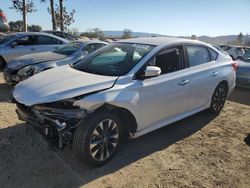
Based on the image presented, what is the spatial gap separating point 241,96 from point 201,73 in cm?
364

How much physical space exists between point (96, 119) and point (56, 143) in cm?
59

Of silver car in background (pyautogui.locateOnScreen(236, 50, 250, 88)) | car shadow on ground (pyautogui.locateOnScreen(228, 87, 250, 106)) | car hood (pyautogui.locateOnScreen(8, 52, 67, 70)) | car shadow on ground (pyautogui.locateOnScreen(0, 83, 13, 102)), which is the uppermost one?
car hood (pyautogui.locateOnScreen(8, 52, 67, 70))

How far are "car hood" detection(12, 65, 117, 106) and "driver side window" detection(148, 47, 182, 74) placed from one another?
33.7 inches

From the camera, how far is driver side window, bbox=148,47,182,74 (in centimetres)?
413

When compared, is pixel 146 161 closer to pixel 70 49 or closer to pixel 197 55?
pixel 197 55

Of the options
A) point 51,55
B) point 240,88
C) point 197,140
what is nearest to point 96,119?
point 197,140

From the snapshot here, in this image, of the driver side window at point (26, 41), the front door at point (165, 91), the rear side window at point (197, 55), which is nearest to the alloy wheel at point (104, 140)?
the front door at point (165, 91)

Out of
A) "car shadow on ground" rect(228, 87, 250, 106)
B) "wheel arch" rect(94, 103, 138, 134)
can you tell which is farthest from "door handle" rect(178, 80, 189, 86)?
"car shadow on ground" rect(228, 87, 250, 106)

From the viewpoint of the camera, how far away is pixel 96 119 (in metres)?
3.33

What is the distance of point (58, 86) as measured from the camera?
3.46 meters

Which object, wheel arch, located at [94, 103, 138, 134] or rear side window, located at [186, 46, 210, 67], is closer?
wheel arch, located at [94, 103, 138, 134]

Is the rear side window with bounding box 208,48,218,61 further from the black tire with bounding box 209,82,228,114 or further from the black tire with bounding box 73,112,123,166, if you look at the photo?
the black tire with bounding box 73,112,123,166

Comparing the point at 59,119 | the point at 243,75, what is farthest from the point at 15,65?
the point at 243,75

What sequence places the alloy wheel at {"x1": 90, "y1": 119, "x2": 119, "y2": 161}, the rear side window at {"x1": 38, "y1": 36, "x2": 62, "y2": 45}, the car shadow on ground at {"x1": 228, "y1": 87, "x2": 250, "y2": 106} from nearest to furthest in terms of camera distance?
1. the alloy wheel at {"x1": 90, "y1": 119, "x2": 119, "y2": 161}
2. the car shadow on ground at {"x1": 228, "y1": 87, "x2": 250, "y2": 106}
3. the rear side window at {"x1": 38, "y1": 36, "x2": 62, "y2": 45}
